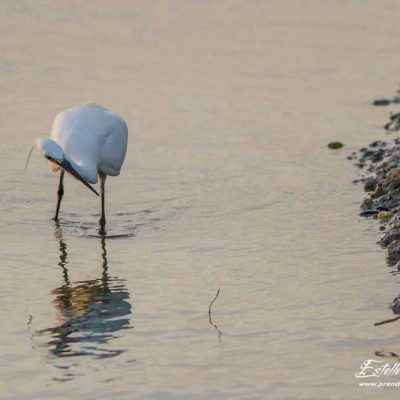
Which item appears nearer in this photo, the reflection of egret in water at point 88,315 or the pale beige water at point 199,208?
the pale beige water at point 199,208

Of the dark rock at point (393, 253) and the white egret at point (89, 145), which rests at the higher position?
the white egret at point (89, 145)

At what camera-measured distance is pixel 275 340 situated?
8.29m

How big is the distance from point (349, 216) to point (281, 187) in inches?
50.7

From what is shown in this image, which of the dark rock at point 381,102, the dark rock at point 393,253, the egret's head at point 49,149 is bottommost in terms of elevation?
the dark rock at point 393,253

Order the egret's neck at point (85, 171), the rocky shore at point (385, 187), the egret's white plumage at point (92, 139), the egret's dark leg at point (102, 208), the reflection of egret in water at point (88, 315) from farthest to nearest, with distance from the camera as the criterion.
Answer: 1. the egret's white plumage at point (92, 139)
2. the egret's neck at point (85, 171)
3. the egret's dark leg at point (102, 208)
4. the rocky shore at point (385, 187)
5. the reflection of egret in water at point (88, 315)

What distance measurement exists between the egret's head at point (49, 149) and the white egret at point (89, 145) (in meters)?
0.03

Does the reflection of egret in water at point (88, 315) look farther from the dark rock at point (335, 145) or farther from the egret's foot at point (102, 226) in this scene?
the dark rock at point (335, 145)

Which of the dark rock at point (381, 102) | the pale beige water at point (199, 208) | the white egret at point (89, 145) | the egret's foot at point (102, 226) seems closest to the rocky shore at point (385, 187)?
the pale beige water at point (199, 208)

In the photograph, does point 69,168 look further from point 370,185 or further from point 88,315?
point 370,185

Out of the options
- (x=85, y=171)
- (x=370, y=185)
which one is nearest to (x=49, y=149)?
(x=85, y=171)

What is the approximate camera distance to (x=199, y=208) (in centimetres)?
1212

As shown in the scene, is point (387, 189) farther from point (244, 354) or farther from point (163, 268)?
point (244, 354)

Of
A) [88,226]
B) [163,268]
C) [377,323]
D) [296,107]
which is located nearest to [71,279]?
[163,268]

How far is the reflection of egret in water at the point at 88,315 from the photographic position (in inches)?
323
